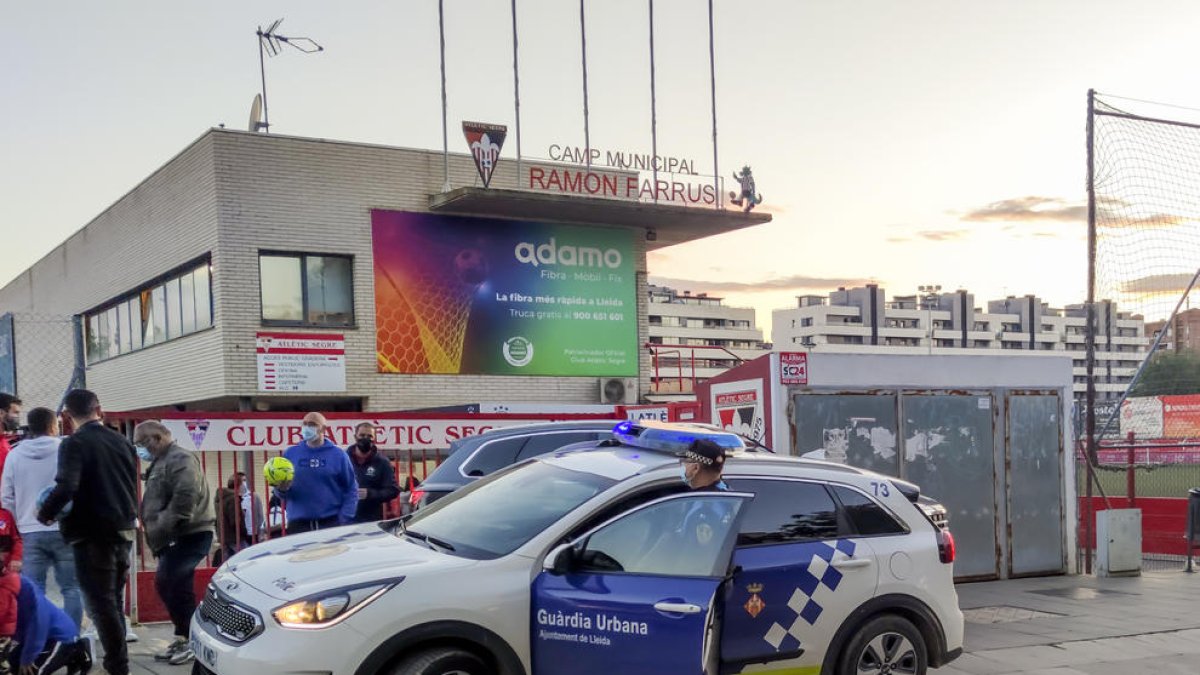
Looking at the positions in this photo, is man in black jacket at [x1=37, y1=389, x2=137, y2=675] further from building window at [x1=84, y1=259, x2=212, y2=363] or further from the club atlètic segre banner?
the club atlètic segre banner

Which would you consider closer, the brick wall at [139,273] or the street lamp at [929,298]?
the brick wall at [139,273]

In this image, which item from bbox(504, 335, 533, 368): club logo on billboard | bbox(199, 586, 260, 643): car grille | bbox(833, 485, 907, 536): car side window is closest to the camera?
bbox(199, 586, 260, 643): car grille

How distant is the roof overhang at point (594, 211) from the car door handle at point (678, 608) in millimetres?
15633

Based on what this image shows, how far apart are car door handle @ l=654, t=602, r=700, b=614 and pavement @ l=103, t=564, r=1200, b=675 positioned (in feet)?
11.5

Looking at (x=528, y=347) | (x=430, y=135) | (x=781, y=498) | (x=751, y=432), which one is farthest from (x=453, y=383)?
(x=781, y=498)

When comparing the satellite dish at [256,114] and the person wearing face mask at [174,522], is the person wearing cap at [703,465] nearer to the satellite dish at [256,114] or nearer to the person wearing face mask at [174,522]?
the person wearing face mask at [174,522]

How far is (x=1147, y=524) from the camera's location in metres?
20.0

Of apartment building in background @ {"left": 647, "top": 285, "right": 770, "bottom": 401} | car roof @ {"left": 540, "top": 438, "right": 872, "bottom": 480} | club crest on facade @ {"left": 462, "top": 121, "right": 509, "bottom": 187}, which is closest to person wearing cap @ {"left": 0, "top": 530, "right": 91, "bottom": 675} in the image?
car roof @ {"left": 540, "top": 438, "right": 872, "bottom": 480}

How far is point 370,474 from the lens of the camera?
10.3 meters

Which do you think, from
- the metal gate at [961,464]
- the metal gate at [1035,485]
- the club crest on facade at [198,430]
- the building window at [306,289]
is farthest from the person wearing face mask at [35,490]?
the building window at [306,289]

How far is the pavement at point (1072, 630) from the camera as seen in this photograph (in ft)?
27.7

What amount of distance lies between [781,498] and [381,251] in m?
15.6

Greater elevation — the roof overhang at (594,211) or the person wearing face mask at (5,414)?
the roof overhang at (594,211)

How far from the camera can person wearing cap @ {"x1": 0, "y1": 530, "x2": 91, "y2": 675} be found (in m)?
6.64
